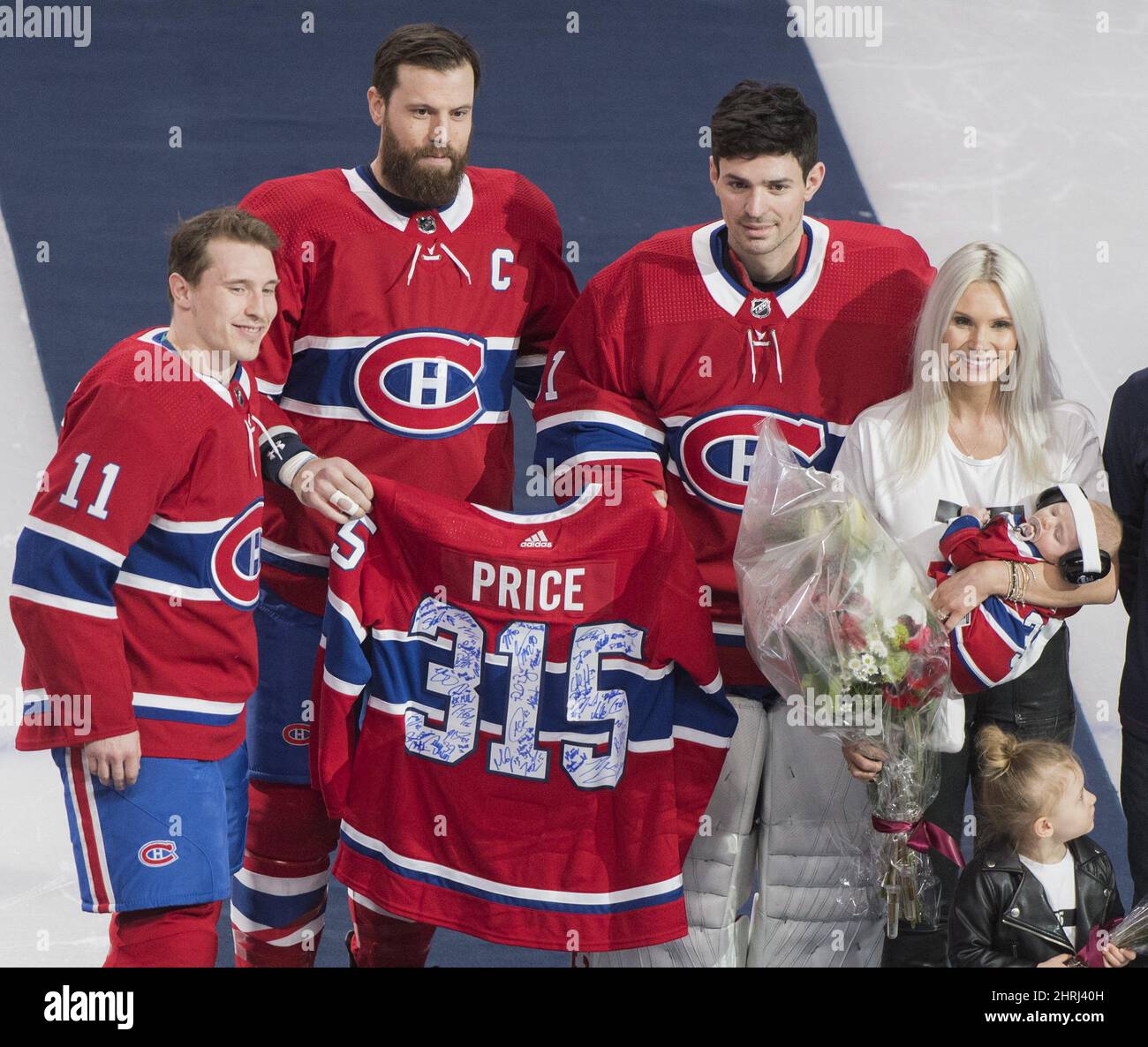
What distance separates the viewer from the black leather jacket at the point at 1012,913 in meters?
2.68

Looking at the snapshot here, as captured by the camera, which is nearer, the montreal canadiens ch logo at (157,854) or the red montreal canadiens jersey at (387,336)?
the montreal canadiens ch logo at (157,854)

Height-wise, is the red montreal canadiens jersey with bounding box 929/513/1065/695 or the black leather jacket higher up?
the red montreal canadiens jersey with bounding box 929/513/1065/695

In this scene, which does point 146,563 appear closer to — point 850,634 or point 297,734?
point 297,734

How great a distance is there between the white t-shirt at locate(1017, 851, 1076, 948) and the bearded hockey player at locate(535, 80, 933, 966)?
0.29 m

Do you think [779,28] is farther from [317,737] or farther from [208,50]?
[317,737]

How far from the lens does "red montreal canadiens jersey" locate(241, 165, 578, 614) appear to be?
9.98ft

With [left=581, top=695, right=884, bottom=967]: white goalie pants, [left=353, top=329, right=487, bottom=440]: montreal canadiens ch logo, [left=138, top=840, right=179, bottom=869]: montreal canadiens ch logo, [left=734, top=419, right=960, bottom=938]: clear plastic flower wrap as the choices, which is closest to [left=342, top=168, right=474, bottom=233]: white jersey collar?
[left=353, top=329, right=487, bottom=440]: montreal canadiens ch logo

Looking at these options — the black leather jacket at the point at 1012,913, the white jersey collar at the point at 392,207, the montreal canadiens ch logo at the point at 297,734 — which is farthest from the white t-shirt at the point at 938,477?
the montreal canadiens ch logo at the point at 297,734

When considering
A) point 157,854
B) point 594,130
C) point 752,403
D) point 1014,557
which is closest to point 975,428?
point 1014,557

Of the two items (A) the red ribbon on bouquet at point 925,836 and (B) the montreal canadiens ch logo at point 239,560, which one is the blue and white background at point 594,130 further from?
(A) the red ribbon on bouquet at point 925,836

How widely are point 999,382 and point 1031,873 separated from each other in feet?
2.66

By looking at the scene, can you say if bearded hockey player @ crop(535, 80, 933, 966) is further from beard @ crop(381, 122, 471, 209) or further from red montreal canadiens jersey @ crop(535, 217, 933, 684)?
beard @ crop(381, 122, 471, 209)

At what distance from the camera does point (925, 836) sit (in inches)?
108

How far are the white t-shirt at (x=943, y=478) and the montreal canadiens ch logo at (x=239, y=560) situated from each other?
0.97 metres
